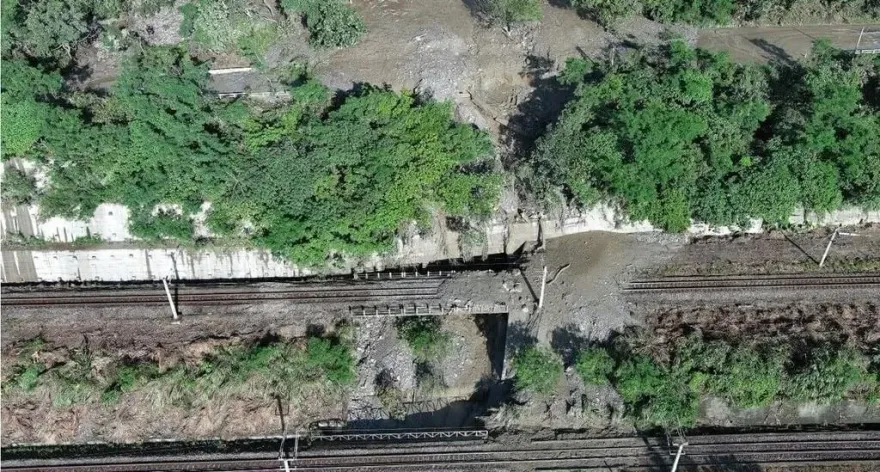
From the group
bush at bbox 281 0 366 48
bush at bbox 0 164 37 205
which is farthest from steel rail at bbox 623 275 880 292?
bush at bbox 0 164 37 205

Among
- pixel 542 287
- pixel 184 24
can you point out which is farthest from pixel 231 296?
pixel 184 24

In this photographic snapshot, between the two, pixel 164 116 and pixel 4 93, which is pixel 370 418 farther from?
pixel 4 93

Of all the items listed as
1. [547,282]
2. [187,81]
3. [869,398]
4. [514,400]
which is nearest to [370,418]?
[514,400]

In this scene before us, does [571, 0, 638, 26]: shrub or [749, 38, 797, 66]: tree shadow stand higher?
[571, 0, 638, 26]: shrub

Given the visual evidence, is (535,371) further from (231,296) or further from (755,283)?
(231,296)

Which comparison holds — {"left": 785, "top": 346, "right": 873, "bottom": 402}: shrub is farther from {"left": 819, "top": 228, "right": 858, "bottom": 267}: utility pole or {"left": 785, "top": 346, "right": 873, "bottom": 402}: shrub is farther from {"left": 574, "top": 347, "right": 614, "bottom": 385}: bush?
{"left": 574, "top": 347, "right": 614, "bottom": 385}: bush

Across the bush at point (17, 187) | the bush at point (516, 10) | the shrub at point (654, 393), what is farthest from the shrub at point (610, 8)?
the bush at point (17, 187)
